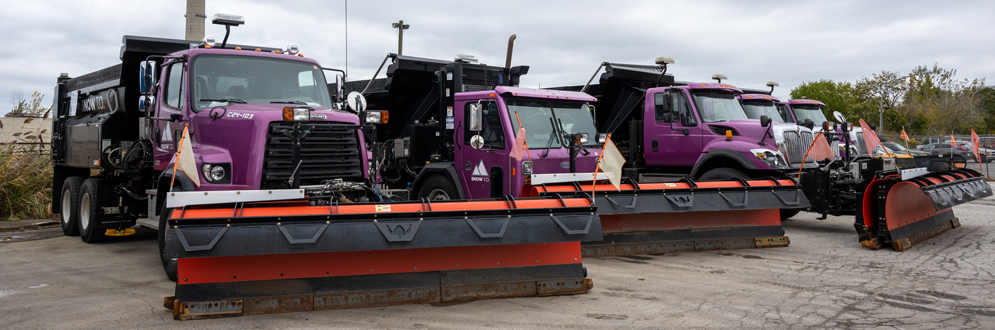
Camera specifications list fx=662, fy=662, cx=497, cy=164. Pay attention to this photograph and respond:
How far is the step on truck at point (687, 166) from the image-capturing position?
7977 mm

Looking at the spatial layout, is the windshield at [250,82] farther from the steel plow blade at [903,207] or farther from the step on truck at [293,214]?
the steel plow blade at [903,207]

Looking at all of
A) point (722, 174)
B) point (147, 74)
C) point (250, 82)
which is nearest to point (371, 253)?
point (250, 82)

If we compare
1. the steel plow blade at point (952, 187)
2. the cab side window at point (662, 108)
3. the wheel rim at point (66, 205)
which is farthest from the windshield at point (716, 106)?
the wheel rim at point (66, 205)

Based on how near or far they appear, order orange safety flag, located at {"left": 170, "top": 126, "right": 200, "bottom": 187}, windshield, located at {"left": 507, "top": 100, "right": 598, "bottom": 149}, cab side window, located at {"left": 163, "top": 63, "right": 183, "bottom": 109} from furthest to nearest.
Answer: windshield, located at {"left": 507, "top": 100, "right": 598, "bottom": 149}, cab side window, located at {"left": 163, "top": 63, "right": 183, "bottom": 109}, orange safety flag, located at {"left": 170, "top": 126, "right": 200, "bottom": 187}

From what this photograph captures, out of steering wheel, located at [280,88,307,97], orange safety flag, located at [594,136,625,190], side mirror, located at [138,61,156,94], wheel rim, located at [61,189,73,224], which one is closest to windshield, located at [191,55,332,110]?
steering wheel, located at [280,88,307,97]

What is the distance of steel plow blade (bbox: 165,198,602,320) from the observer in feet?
16.4

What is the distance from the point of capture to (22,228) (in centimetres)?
1171

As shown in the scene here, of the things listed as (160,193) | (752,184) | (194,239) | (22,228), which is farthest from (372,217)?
(22,228)

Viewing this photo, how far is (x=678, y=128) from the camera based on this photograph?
35.8 ft

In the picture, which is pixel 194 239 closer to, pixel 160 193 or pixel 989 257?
pixel 160 193

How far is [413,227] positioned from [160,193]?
11.1 ft

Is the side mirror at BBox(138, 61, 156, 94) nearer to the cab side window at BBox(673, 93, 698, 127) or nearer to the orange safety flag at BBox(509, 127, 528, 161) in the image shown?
the orange safety flag at BBox(509, 127, 528, 161)

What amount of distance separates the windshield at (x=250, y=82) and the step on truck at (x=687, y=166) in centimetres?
284

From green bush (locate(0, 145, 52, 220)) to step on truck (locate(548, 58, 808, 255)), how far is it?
10800 mm
